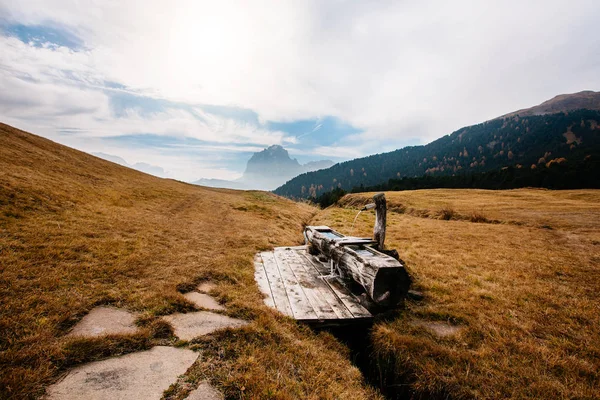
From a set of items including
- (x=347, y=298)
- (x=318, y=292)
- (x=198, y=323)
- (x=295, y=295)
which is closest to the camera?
(x=198, y=323)

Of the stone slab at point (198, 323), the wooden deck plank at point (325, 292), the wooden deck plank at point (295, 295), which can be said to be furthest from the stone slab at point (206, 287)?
the wooden deck plank at point (325, 292)

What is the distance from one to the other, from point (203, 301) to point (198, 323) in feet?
3.37

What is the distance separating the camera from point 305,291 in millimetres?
6816

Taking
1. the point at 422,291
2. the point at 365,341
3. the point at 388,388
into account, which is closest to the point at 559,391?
the point at 388,388

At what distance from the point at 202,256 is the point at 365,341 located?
21.0 feet

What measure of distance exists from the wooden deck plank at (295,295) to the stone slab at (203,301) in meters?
1.76

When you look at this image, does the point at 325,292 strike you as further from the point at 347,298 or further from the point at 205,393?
the point at 205,393

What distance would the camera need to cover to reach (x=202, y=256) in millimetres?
9000

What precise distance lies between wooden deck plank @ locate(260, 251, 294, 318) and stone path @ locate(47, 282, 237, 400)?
122 cm

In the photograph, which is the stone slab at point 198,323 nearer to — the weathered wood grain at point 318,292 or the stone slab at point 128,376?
the stone slab at point 128,376

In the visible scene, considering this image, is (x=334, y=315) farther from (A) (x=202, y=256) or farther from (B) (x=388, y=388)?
(A) (x=202, y=256)

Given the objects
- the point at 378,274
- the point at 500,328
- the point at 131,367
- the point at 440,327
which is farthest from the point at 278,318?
the point at 500,328

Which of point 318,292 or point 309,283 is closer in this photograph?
point 318,292

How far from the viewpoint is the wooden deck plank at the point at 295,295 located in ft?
18.2
